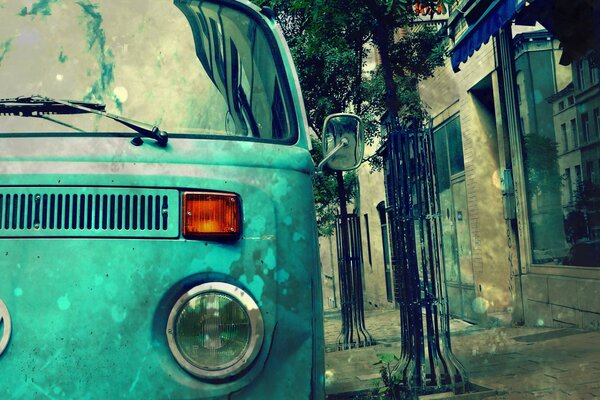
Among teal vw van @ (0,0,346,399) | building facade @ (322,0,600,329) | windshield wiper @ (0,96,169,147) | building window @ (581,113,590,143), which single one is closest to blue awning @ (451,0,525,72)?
building facade @ (322,0,600,329)

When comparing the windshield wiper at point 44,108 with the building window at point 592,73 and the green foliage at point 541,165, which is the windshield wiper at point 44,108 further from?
the green foliage at point 541,165

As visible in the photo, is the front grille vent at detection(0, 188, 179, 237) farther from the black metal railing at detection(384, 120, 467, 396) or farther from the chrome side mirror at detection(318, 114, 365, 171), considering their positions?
the black metal railing at detection(384, 120, 467, 396)

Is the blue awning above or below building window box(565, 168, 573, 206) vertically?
above

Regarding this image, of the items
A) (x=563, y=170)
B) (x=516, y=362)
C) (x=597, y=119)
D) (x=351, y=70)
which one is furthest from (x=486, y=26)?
(x=351, y=70)

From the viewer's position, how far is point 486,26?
27.5 ft

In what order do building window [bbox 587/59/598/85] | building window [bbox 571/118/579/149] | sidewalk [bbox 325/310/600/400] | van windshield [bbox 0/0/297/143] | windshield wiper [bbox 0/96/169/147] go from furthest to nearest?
building window [bbox 571/118/579/149] < building window [bbox 587/59/598/85] < sidewalk [bbox 325/310/600/400] < van windshield [bbox 0/0/297/143] < windshield wiper [bbox 0/96/169/147]

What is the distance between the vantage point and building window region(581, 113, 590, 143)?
9430 mm

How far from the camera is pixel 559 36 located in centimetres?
627

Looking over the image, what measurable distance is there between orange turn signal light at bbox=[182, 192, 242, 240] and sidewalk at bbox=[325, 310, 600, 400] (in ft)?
14.5

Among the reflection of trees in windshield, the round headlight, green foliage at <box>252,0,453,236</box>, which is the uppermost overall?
green foliage at <box>252,0,453,236</box>

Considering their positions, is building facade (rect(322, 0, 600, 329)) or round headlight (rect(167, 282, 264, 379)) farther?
building facade (rect(322, 0, 600, 329))

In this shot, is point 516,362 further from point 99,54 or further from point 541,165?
point 99,54

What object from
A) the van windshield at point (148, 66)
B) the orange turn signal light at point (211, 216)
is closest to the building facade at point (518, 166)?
the van windshield at point (148, 66)

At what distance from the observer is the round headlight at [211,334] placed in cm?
215
